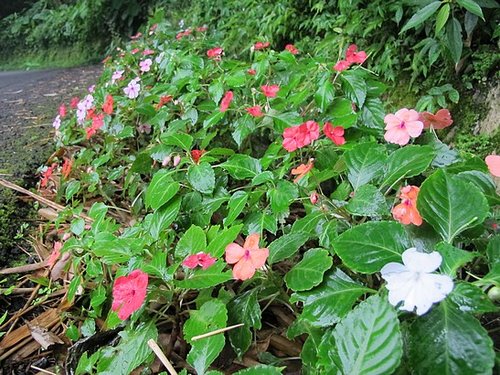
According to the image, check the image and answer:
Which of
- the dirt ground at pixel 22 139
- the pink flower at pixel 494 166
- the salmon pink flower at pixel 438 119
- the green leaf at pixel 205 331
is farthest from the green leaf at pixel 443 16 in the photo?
the dirt ground at pixel 22 139

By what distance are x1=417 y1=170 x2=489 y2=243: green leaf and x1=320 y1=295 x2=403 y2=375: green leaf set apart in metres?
0.24

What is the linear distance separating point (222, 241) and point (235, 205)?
21cm

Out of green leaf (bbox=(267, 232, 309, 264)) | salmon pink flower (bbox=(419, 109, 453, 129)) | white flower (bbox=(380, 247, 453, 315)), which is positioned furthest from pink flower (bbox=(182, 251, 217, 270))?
salmon pink flower (bbox=(419, 109, 453, 129))

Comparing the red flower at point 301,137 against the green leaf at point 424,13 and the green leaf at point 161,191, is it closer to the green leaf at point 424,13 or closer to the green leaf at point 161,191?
the green leaf at point 161,191

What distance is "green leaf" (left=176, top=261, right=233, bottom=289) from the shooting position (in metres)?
0.99

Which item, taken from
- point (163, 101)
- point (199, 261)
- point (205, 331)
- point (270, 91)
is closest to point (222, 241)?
point (199, 261)

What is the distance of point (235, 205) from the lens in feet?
4.18

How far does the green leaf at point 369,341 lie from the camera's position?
610 mm

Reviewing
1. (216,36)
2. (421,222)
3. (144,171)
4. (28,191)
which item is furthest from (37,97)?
(421,222)

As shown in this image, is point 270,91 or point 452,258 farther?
point 270,91

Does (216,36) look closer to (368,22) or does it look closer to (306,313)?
(368,22)

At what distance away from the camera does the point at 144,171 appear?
1814mm

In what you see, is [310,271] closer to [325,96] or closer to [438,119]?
[438,119]

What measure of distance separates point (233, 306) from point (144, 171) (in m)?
0.91
